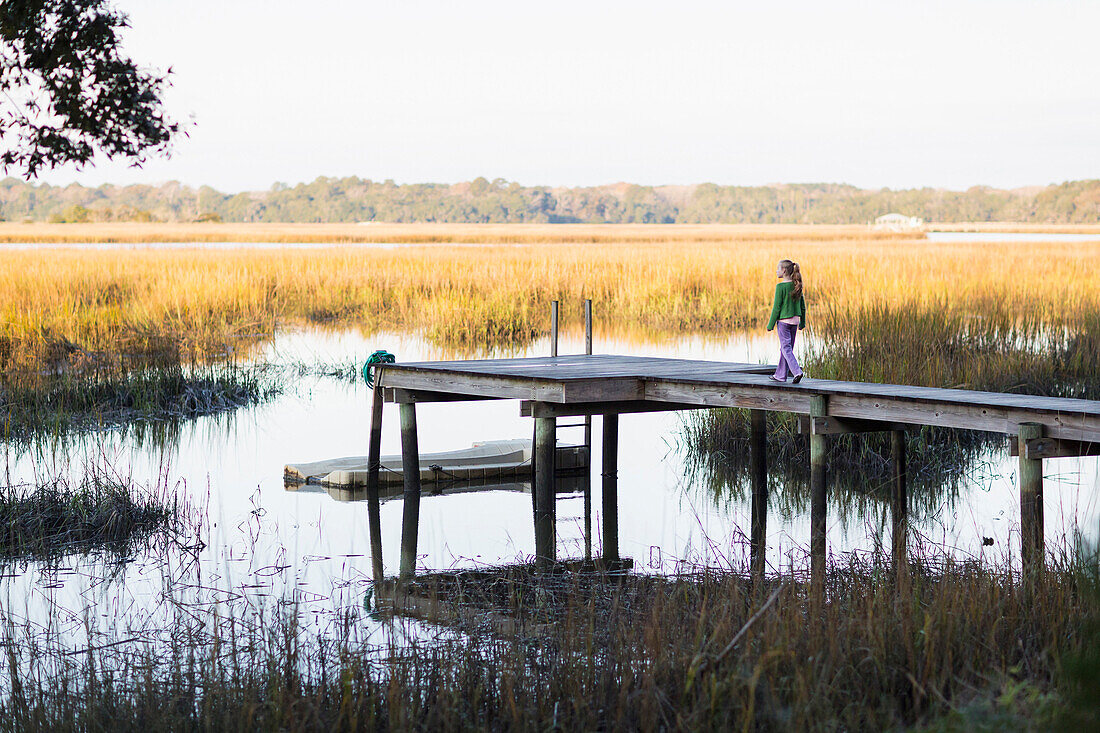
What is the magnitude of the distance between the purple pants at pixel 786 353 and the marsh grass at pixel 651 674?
8.04ft

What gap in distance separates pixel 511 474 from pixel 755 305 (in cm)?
1357

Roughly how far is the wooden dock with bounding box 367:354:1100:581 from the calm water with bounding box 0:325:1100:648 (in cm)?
15

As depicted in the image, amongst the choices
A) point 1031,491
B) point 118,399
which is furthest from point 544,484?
point 118,399

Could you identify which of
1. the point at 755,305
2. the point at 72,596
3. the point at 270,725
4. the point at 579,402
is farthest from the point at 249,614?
the point at 755,305

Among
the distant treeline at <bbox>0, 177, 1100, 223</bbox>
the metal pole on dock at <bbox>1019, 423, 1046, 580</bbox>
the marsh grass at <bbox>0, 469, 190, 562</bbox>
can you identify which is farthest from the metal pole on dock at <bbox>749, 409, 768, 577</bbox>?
the distant treeline at <bbox>0, 177, 1100, 223</bbox>

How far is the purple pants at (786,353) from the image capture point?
7.54 m

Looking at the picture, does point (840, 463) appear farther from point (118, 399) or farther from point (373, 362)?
point (118, 399)

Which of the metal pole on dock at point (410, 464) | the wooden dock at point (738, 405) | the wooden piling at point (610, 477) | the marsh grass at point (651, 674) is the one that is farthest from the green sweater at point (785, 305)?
the metal pole on dock at point (410, 464)

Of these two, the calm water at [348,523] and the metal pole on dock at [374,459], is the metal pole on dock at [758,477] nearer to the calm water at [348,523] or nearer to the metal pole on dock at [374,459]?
the calm water at [348,523]

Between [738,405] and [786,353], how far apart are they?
0.45m

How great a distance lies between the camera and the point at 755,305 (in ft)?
76.0

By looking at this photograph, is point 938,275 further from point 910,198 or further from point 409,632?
point 910,198

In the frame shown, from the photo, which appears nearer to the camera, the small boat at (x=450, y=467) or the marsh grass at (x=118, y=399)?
the small boat at (x=450, y=467)

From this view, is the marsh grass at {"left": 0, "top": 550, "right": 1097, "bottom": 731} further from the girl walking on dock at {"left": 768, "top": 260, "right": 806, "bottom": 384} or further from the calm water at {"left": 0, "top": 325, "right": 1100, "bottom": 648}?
the girl walking on dock at {"left": 768, "top": 260, "right": 806, "bottom": 384}
